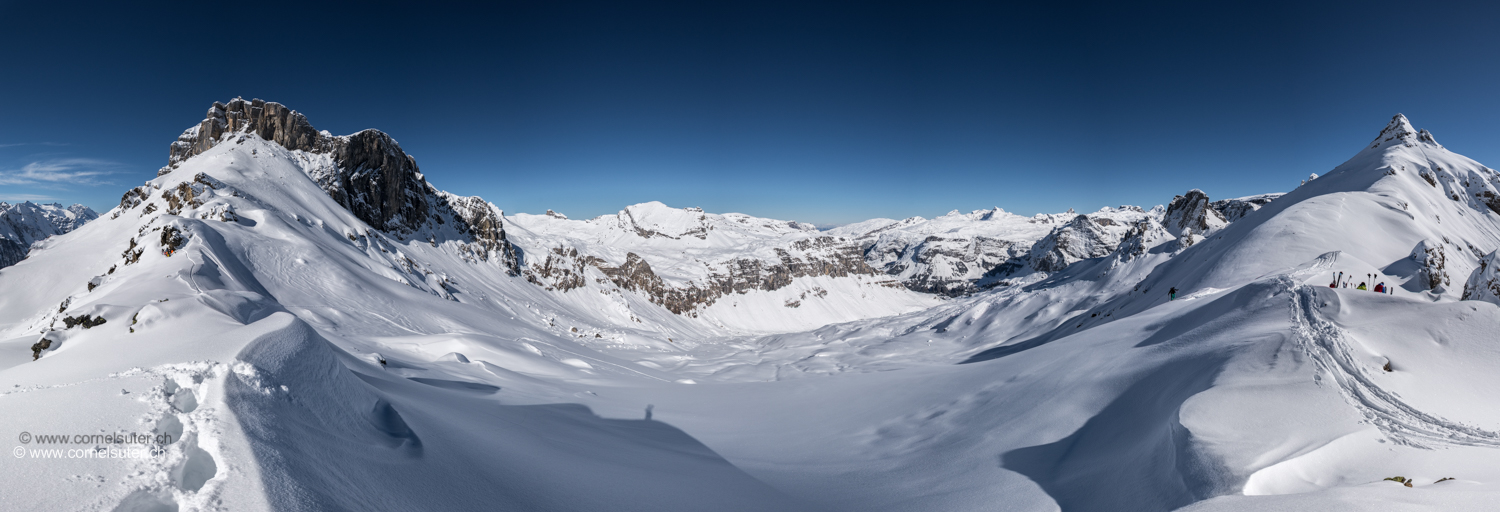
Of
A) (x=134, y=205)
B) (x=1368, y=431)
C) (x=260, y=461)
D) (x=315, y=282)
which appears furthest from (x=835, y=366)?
(x=134, y=205)

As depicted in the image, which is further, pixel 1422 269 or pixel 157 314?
pixel 1422 269

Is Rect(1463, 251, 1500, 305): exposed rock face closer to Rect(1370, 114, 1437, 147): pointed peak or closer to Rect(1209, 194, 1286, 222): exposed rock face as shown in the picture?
Rect(1370, 114, 1437, 147): pointed peak

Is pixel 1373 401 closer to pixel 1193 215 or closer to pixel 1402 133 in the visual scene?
pixel 1402 133

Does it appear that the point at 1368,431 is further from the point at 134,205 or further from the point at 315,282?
the point at 134,205

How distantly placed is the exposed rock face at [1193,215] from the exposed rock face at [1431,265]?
161ft

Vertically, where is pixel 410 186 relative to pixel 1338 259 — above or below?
above

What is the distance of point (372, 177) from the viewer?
80688 mm

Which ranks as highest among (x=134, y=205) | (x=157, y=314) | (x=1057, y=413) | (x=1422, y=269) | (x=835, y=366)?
(x=134, y=205)

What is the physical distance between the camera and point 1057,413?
9344mm

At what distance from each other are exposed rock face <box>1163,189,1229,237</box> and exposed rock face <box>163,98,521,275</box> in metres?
108

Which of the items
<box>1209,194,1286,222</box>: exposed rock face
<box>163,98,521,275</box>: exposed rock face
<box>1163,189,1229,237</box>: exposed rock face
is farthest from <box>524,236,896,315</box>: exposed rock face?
<box>1209,194,1286,222</box>: exposed rock face

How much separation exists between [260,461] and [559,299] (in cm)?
10299

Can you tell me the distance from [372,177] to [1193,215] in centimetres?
12854

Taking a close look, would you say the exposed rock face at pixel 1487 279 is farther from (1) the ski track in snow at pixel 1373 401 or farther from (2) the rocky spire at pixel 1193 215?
(2) the rocky spire at pixel 1193 215
